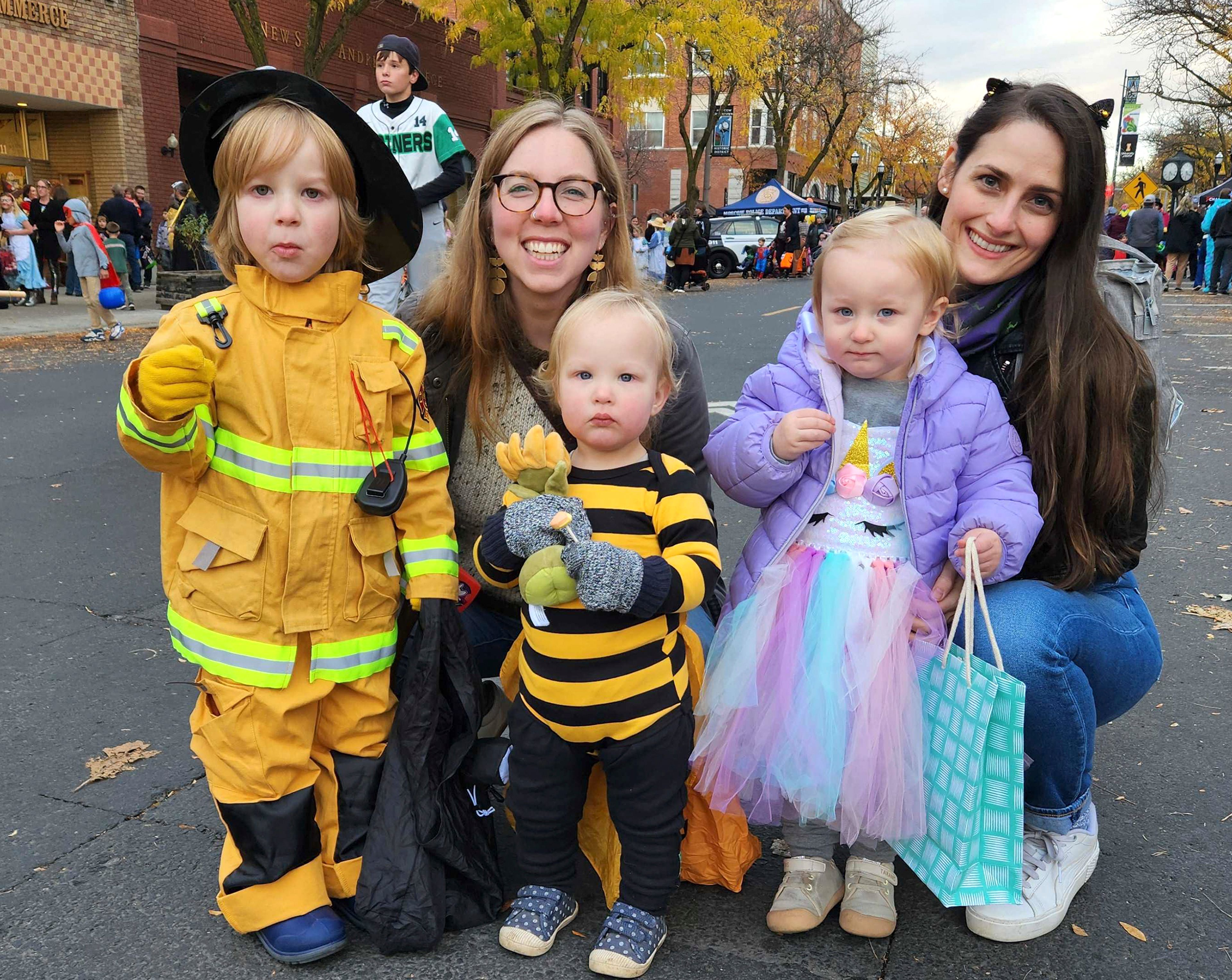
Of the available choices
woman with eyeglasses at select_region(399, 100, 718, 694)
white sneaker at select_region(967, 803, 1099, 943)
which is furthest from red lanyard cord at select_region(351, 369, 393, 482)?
white sneaker at select_region(967, 803, 1099, 943)

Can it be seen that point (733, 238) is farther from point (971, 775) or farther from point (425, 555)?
point (971, 775)

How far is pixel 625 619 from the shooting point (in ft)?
6.75

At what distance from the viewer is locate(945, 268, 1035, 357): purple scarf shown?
249cm

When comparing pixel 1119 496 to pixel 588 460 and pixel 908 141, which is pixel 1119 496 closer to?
pixel 588 460

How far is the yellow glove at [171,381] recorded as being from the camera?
6.30 ft

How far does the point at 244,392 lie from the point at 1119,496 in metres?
2.05

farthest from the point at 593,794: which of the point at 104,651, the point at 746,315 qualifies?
the point at 746,315

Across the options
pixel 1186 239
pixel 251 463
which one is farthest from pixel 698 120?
pixel 251 463

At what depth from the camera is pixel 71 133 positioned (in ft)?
63.0

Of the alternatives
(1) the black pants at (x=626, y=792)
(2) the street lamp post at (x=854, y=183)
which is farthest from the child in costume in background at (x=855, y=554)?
(2) the street lamp post at (x=854, y=183)

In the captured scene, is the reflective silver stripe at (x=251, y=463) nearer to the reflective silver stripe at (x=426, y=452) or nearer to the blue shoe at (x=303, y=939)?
the reflective silver stripe at (x=426, y=452)

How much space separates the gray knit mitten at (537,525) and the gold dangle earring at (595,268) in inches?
32.9

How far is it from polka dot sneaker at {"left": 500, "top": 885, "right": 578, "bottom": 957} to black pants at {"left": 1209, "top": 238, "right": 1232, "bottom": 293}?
22.4 metres

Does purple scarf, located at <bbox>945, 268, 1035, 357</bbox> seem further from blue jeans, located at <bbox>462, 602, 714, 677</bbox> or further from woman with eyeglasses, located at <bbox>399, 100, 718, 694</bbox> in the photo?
blue jeans, located at <bbox>462, 602, 714, 677</bbox>
